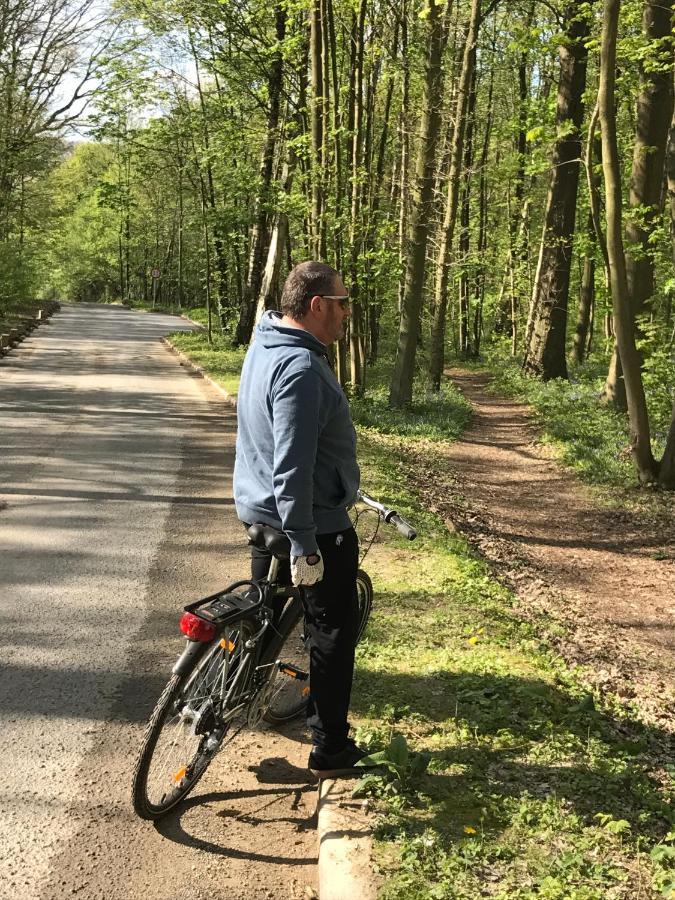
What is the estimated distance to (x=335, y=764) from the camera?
3.63 m

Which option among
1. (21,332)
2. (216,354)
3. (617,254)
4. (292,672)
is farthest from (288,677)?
(21,332)

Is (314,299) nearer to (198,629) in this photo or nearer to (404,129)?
(198,629)

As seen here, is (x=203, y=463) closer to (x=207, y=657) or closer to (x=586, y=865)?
(x=207, y=657)

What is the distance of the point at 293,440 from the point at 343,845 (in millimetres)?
1619

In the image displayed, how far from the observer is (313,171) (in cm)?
1449

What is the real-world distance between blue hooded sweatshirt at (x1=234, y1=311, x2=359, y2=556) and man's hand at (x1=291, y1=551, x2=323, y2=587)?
0.03 meters

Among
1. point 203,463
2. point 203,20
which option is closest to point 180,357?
point 203,20

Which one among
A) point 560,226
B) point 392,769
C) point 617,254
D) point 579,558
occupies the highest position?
point 560,226

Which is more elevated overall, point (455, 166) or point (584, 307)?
point (455, 166)

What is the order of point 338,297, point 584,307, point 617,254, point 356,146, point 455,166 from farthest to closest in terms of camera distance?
point 584,307
point 455,166
point 356,146
point 617,254
point 338,297

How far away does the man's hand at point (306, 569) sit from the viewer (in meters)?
3.27

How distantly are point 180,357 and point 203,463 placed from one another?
50.9 ft

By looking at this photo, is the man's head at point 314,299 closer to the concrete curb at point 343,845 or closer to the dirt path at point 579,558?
the concrete curb at point 343,845

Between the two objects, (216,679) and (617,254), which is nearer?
(216,679)
